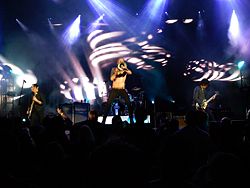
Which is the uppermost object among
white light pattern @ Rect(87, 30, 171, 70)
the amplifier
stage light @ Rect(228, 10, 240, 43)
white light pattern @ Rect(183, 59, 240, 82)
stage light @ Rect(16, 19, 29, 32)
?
stage light @ Rect(16, 19, 29, 32)

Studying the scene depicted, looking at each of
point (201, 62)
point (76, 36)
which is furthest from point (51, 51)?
point (201, 62)

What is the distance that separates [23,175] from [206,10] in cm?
1250

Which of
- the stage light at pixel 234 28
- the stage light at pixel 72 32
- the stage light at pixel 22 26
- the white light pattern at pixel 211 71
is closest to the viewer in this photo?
the white light pattern at pixel 211 71

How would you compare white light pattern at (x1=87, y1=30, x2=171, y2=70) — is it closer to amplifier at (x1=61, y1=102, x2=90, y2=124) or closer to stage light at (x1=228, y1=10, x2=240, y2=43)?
stage light at (x1=228, y1=10, x2=240, y2=43)

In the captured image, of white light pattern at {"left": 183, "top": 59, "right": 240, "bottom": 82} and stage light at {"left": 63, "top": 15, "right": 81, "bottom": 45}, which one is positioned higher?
stage light at {"left": 63, "top": 15, "right": 81, "bottom": 45}

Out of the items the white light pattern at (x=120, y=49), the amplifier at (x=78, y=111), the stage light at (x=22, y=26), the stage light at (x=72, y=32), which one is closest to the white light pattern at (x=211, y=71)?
the white light pattern at (x=120, y=49)

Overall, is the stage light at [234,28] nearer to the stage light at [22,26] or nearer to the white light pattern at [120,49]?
the white light pattern at [120,49]

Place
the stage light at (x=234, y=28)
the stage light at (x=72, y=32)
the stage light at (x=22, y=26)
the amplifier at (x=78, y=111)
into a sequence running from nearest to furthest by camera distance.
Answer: the amplifier at (x=78, y=111), the stage light at (x=234, y=28), the stage light at (x=22, y=26), the stage light at (x=72, y=32)

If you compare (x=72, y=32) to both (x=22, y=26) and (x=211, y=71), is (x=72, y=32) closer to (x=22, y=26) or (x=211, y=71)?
(x=22, y=26)

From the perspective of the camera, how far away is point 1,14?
13.9 m

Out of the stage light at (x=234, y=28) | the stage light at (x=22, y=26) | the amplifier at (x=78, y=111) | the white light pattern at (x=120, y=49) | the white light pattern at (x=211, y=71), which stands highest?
the stage light at (x=22, y=26)

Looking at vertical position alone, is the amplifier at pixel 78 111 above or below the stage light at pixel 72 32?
below

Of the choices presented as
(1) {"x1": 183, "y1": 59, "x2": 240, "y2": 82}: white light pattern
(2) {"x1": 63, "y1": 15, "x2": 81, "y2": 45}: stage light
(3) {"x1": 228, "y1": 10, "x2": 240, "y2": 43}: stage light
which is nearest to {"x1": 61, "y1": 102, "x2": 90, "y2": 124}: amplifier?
(2) {"x1": 63, "y1": 15, "x2": 81, "y2": 45}: stage light

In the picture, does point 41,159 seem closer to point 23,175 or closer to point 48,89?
point 23,175
